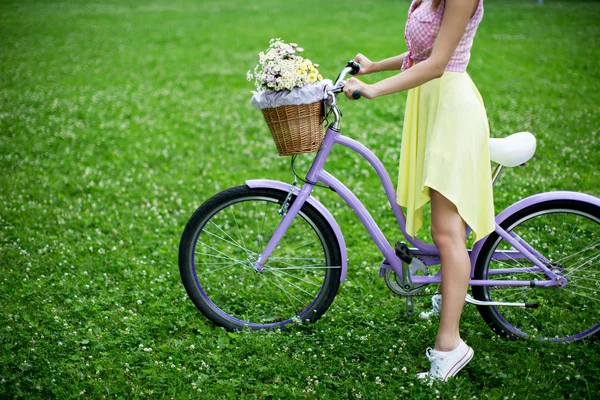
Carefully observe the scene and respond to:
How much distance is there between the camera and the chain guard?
→ 141 inches

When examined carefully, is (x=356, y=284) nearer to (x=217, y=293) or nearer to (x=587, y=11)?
(x=217, y=293)

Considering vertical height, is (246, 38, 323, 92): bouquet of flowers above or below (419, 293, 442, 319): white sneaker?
above

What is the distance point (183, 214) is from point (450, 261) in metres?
3.49

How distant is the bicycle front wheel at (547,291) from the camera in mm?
3420

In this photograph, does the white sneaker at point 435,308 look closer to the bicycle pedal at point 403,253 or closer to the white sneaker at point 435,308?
the white sneaker at point 435,308

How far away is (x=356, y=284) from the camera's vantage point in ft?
15.0

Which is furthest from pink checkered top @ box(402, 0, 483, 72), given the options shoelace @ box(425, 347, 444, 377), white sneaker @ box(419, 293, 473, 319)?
shoelace @ box(425, 347, 444, 377)

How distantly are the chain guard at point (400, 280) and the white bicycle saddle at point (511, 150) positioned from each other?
83 centimetres

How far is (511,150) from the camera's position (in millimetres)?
3221

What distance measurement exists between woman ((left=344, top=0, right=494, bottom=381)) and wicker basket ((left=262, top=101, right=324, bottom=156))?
243 millimetres

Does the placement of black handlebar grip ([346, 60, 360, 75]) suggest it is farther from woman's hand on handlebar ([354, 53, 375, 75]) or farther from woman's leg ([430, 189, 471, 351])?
woman's leg ([430, 189, 471, 351])

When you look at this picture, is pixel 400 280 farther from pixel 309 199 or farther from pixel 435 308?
pixel 309 199

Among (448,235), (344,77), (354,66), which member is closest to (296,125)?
(344,77)

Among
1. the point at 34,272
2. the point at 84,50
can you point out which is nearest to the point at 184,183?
the point at 34,272
